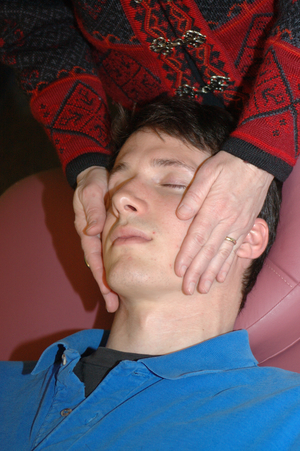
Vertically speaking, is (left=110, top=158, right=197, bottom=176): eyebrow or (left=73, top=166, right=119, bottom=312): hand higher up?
(left=110, top=158, right=197, bottom=176): eyebrow

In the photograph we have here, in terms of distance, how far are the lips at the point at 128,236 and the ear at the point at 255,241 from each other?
263 mm

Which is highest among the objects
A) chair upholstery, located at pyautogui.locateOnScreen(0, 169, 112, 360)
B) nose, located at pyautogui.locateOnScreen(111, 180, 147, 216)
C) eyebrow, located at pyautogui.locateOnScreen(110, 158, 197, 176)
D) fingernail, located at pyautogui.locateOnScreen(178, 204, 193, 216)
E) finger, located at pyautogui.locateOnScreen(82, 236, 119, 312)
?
eyebrow, located at pyautogui.locateOnScreen(110, 158, 197, 176)

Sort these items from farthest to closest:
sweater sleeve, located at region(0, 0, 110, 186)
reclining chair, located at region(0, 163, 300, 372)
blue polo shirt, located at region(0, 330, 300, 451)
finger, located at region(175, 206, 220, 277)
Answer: reclining chair, located at region(0, 163, 300, 372) < sweater sleeve, located at region(0, 0, 110, 186) < finger, located at region(175, 206, 220, 277) < blue polo shirt, located at region(0, 330, 300, 451)

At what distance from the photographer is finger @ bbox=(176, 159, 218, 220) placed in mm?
896

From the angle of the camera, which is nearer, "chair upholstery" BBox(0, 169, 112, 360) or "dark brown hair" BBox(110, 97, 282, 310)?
"dark brown hair" BBox(110, 97, 282, 310)

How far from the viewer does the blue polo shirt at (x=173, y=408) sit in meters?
0.78

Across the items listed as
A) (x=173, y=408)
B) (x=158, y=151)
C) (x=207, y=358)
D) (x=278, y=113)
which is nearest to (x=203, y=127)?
(x=158, y=151)

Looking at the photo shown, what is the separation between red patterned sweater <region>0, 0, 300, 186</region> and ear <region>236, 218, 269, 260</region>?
0.21 meters

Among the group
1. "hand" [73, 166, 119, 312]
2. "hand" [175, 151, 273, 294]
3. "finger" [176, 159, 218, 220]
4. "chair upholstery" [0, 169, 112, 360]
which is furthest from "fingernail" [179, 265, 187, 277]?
"chair upholstery" [0, 169, 112, 360]

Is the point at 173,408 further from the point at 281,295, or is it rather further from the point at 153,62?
the point at 153,62

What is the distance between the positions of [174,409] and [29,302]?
0.78m

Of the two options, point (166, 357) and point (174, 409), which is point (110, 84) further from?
point (174, 409)

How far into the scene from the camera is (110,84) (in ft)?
4.56

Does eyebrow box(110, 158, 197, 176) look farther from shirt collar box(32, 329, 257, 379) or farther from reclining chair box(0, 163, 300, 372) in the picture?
reclining chair box(0, 163, 300, 372)
